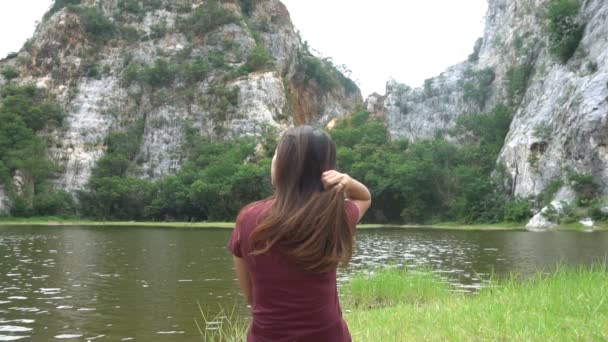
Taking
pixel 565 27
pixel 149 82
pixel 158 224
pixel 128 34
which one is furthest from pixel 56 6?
pixel 565 27

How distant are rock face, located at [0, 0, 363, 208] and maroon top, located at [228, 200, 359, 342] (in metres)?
81.8

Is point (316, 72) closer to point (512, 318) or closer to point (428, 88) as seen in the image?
point (428, 88)

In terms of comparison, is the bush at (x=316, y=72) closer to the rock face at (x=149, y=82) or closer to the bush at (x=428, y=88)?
the rock face at (x=149, y=82)

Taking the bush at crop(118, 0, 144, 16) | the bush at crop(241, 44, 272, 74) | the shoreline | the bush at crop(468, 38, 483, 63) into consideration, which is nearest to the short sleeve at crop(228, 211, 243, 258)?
the shoreline

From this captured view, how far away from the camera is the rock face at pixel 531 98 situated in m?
51.5

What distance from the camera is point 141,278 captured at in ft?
58.0

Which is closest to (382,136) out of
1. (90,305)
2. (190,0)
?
(190,0)

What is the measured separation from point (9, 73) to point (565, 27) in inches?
2999

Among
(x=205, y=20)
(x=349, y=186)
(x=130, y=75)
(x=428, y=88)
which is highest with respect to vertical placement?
(x=205, y=20)

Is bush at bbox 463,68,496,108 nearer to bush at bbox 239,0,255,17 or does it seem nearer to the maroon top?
bush at bbox 239,0,255,17

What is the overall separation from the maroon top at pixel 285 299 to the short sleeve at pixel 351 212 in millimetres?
329

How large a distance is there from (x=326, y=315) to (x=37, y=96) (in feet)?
302

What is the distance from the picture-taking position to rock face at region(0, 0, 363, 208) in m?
85.9

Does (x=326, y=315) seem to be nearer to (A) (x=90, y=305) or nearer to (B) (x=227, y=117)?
(A) (x=90, y=305)
